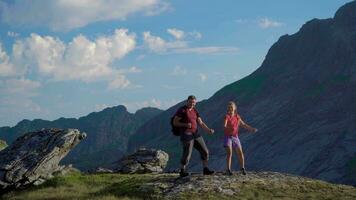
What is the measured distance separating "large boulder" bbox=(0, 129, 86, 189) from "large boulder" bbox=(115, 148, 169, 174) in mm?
7524

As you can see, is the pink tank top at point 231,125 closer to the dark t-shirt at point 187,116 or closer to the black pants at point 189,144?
the black pants at point 189,144

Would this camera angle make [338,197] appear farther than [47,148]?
No

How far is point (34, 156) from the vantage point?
31.7m

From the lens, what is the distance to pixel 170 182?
→ 24.4 meters

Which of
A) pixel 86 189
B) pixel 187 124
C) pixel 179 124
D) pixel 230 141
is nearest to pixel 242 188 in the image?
pixel 230 141

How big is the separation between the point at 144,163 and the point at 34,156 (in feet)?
39.1

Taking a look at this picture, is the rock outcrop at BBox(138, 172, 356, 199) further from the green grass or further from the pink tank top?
the pink tank top

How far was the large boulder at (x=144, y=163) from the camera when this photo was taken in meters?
41.1

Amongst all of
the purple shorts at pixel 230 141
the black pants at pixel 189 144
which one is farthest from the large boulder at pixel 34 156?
the purple shorts at pixel 230 141

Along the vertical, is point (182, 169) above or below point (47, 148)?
below

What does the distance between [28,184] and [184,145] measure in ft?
39.4

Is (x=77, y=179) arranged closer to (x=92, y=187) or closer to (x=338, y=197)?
(x=92, y=187)

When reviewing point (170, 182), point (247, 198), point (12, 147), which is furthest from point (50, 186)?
point (247, 198)

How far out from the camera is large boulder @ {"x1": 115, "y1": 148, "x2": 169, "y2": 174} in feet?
135
